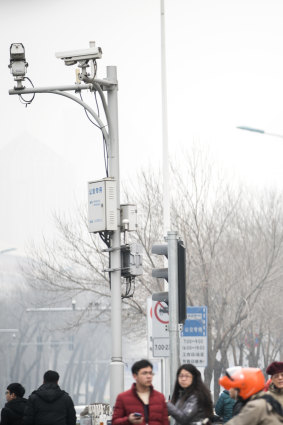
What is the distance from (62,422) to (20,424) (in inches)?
58.9

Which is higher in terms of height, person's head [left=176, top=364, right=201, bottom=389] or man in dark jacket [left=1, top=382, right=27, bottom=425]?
person's head [left=176, top=364, right=201, bottom=389]

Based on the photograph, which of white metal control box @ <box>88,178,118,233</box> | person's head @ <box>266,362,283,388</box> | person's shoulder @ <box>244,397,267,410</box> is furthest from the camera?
white metal control box @ <box>88,178,118,233</box>

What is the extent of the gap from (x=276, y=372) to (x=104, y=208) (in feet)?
18.7

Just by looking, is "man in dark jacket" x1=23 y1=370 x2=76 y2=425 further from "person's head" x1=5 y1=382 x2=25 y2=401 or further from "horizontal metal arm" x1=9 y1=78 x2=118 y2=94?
"horizontal metal arm" x1=9 y1=78 x2=118 y2=94

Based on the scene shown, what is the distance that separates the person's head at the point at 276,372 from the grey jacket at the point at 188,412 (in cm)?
161

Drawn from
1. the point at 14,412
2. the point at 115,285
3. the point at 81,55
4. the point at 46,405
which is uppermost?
the point at 81,55

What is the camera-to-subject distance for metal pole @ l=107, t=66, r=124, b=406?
15891 mm

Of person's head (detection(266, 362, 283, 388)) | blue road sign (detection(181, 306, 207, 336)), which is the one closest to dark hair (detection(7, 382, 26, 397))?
person's head (detection(266, 362, 283, 388))

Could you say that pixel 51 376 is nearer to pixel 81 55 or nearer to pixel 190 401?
pixel 190 401

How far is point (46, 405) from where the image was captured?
41.3ft

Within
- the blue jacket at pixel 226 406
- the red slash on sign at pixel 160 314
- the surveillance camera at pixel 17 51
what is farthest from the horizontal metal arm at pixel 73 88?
the blue jacket at pixel 226 406

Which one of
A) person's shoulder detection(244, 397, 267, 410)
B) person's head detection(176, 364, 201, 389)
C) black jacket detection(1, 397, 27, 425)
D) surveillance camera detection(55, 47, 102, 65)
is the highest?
surveillance camera detection(55, 47, 102, 65)

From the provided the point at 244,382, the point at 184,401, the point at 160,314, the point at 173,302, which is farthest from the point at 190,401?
the point at 160,314

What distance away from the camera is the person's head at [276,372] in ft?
36.3
